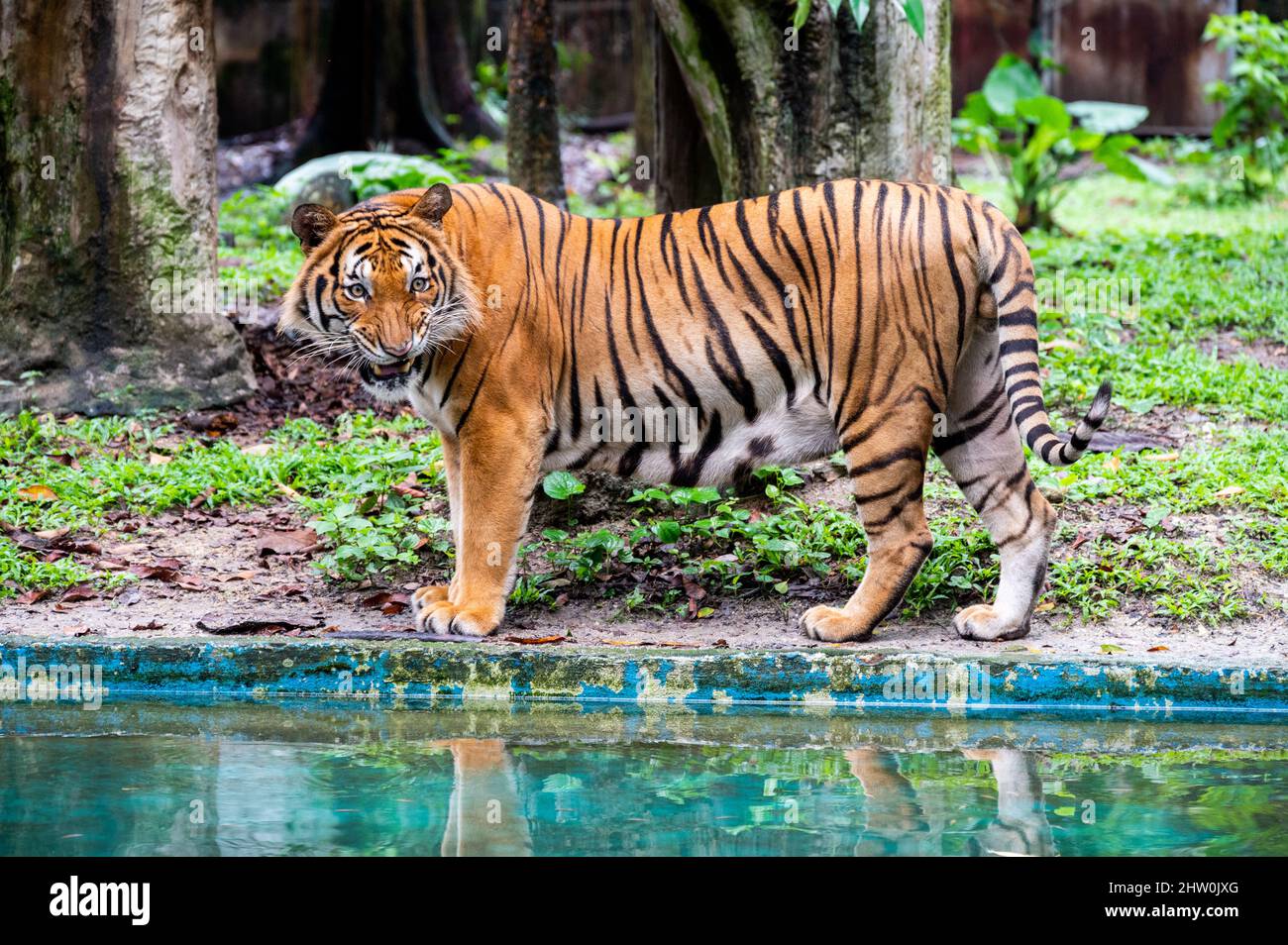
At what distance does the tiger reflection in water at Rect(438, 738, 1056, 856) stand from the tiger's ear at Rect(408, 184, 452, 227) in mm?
1693

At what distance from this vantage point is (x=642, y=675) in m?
4.53

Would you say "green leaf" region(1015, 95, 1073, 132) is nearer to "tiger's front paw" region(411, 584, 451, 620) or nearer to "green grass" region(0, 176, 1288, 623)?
"green grass" region(0, 176, 1288, 623)

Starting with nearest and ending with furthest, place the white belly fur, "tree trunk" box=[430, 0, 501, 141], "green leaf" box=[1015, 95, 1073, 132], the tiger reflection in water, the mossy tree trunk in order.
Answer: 1. the tiger reflection in water
2. the white belly fur
3. the mossy tree trunk
4. "green leaf" box=[1015, 95, 1073, 132]
5. "tree trunk" box=[430, 0, 501, 141]

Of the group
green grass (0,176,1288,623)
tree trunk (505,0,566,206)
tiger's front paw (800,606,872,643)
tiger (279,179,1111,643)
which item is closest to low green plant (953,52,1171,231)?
green grass (0,176,1288,623)

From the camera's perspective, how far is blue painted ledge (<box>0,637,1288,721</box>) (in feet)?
14.6

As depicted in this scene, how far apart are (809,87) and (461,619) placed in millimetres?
2756

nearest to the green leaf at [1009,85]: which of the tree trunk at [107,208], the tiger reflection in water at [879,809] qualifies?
the tree trunk at [107,208]

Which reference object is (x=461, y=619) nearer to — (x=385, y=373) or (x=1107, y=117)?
(x=385, y=373)

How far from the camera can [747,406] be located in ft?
16.6

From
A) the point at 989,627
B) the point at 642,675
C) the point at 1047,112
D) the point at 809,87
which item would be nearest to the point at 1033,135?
the point at 1047,112

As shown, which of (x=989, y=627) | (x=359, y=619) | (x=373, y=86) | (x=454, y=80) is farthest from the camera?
(x=454, y=80)

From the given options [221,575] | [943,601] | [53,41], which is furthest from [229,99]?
[943,601]

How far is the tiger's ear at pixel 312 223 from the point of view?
482 cm

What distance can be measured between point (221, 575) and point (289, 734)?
165cm
